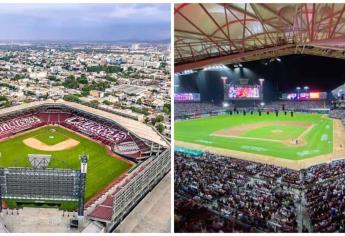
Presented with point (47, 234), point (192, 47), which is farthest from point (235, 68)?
point (47, 234)

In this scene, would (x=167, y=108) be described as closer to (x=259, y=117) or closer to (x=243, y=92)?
(x=243, y=92)

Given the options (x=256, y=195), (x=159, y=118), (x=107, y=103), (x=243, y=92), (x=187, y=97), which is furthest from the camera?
(x=107, y=103)

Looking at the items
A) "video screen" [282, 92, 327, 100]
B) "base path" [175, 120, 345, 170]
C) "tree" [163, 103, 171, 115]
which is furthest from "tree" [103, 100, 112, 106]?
"video screen" [282, 92, 327, 100]

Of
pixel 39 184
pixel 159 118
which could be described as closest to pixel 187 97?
pixel 159 118

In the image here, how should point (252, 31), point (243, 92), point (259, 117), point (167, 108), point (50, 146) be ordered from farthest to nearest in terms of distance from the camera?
point (50, 146) → point (259, 117) → point (243, 92) → point (167, 108) → point (252, 31)

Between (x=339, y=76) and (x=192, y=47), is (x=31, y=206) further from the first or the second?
(x=339, y=76)

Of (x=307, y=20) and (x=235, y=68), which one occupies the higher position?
(x=307, y=20)

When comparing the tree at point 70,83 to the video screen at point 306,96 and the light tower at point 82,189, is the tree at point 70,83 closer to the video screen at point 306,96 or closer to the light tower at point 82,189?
the light tower at point 82,189
